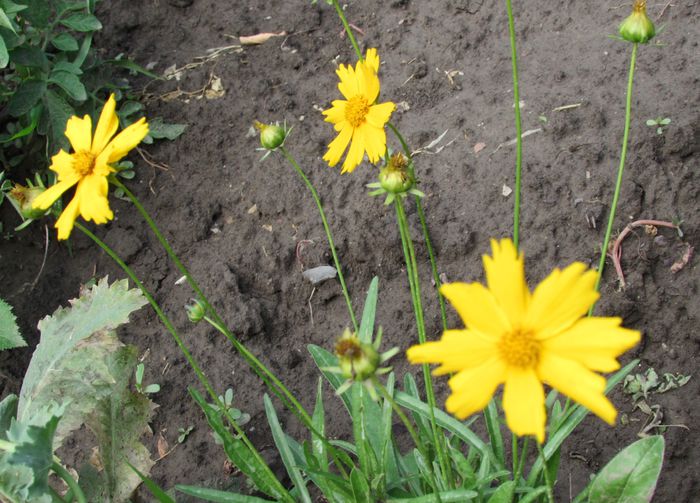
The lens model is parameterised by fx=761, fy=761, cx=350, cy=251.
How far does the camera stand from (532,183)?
2.15 m

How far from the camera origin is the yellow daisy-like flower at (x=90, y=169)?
1.20 meters

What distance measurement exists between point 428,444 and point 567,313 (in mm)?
651

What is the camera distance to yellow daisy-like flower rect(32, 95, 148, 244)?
47.4 inches

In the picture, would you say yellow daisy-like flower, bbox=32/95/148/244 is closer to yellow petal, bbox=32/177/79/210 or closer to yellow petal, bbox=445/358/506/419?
yellow petal, bbox=32/177/79/210

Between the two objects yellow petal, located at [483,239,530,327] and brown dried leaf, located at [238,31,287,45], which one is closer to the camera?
yellow petal, located at [483,239,530,327]

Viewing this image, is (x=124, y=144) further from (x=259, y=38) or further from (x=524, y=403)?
(x=259, y=38)

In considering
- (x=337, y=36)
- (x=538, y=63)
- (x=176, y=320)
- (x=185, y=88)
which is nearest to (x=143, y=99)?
(x=185, y=88)

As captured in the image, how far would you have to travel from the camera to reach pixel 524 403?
92 centimetres

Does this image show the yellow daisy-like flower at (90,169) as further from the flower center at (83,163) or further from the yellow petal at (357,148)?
the yellow petal at (357,148)

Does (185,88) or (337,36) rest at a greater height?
(337,36)

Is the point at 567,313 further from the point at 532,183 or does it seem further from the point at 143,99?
the point at 143,99

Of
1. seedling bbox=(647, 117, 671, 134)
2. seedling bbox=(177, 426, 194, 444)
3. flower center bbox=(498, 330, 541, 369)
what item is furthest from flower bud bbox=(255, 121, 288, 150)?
seedling bbox=(647, 117, 671, 134)

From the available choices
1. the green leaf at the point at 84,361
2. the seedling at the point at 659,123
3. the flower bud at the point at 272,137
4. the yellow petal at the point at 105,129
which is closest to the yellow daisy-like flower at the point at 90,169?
the yellow petal at the point at 105,129

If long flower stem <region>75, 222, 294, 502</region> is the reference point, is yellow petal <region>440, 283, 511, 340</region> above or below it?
above
